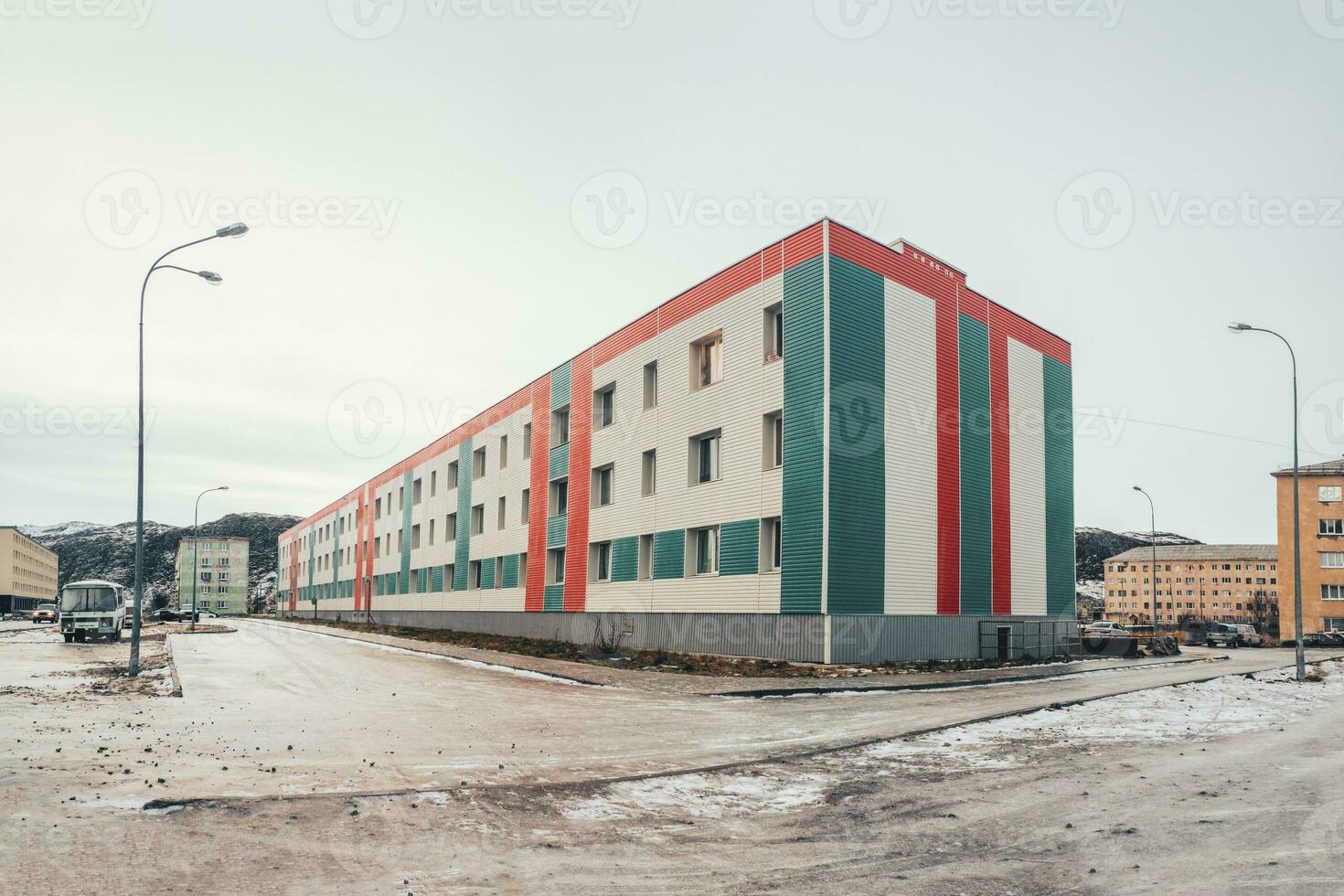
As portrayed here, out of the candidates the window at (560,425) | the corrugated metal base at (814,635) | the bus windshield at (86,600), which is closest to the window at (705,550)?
the corrugated metal base at (814,635)

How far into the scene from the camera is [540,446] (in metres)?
42.3

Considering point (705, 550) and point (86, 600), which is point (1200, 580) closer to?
point (705, 550)

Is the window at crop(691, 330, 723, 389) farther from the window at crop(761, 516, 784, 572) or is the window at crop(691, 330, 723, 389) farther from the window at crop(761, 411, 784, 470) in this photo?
the window at crop(761, 516, 784, 572)

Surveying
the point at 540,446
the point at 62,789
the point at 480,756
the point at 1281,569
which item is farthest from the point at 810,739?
the point at 1281,569

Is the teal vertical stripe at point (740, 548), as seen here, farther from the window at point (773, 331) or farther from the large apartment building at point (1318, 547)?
the large apartment building at point (1318, 547)

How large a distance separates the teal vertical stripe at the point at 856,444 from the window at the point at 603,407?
11510 mm

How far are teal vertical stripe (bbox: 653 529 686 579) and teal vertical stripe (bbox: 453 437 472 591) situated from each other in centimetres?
2138

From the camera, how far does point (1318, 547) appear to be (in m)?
66.8

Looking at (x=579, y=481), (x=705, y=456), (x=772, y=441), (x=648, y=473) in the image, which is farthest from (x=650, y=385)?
(x=772, y=441)

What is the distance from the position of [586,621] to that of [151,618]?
66378mm

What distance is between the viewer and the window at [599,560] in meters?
35.7

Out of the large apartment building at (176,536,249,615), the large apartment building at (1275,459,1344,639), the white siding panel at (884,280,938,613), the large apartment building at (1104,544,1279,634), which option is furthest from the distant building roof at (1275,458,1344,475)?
the large apartment building at (176,536,249,615)

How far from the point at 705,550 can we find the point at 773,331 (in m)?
7.28

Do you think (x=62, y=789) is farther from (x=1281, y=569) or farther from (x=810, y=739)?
(x=1281, y=569)
